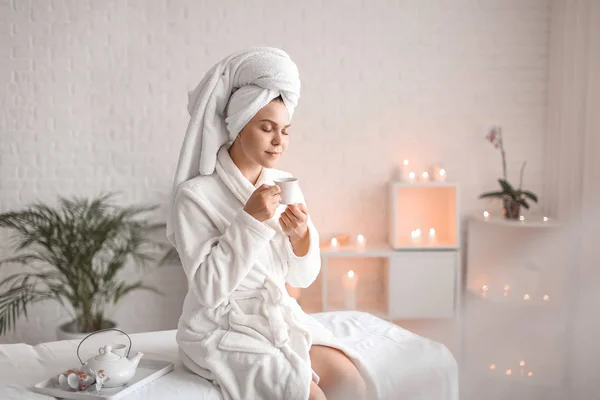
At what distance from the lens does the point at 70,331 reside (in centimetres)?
396

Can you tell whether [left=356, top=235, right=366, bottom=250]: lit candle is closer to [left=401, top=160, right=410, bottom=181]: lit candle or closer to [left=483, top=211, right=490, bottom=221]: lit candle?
[left=401, top=160, right=410, bottom=181]: lit candle

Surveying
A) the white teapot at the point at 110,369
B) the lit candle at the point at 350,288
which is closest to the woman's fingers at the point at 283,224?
the white teapot at the point at 110,369

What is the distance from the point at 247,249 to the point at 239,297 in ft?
0.73

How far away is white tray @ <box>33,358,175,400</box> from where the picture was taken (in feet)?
6.84

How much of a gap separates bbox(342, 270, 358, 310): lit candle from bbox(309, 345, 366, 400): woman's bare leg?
180cm

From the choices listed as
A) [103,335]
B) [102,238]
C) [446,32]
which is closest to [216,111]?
[103,335]

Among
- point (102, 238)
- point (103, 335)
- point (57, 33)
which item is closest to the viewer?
point (103, 335)

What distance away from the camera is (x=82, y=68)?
4.21 metres

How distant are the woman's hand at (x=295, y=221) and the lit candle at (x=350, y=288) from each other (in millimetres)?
1813

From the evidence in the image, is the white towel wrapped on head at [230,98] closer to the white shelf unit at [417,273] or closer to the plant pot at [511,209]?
the white shelf unit at [417,273]

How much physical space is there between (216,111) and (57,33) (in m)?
2.30

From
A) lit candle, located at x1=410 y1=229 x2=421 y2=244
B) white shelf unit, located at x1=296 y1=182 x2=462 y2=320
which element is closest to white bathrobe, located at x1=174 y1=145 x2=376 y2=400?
white shelf unit, located at x1=296 y1=182 x2=462 y2=320

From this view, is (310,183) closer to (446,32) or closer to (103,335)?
(446,32)

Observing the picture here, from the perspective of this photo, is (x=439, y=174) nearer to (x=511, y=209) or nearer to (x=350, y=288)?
(x=511, y=209)
